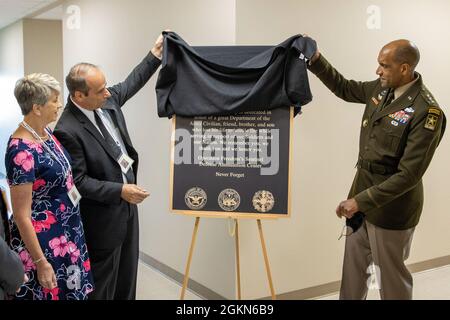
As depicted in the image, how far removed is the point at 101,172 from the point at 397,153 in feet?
4.62

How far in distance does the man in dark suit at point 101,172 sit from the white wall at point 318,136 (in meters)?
0.95

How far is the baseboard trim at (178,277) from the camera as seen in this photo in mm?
3326

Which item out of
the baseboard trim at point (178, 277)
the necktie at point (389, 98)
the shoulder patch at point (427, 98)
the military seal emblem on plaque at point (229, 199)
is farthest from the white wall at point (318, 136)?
the shoulder patch at point (427, 98)

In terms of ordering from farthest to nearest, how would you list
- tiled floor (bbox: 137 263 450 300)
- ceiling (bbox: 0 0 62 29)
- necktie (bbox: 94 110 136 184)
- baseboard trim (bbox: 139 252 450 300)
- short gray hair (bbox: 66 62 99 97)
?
ceiling (bbox: 0 0 62 29) → tiled floor (bbox: 137 263 450 300) → baseboard trim (bbox: 139 252 450 300) → necktie (bbox: 94 110 136 184) → short gray hair (bbox: 66 62 99 97)

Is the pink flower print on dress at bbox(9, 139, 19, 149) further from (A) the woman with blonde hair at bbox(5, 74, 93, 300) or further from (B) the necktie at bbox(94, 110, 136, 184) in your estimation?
(B) the necktie at bbox(94, 110, 136, 184)

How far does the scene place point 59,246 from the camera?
2.04 metres

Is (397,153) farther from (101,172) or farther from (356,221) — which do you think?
(101,172)

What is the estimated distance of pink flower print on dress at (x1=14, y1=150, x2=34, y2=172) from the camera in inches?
73.4

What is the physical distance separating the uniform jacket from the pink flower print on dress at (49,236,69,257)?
1.36 metres

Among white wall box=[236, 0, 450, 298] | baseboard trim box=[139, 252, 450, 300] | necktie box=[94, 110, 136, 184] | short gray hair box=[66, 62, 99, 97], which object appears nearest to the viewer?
short gray hair box=[66, 62, 99, 97]

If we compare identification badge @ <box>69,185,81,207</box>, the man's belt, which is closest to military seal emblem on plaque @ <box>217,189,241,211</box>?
the man's belt

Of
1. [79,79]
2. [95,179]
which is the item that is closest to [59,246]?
[95,179]
